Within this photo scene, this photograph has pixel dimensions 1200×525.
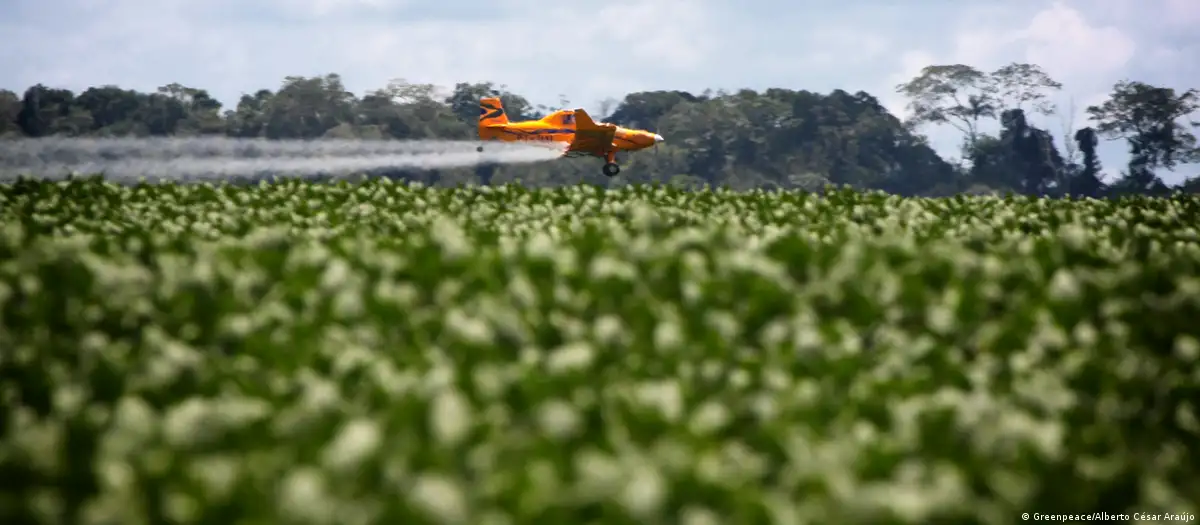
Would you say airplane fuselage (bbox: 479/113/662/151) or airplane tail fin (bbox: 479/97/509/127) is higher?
airplane tail fin (bbox: 479/97/509/127)

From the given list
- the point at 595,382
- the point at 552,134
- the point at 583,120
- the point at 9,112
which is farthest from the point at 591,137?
the point at 9,112

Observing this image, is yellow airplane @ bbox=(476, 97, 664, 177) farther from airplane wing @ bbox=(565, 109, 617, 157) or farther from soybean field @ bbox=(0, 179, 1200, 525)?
soybean field @ bbox=(0, 179, 1200, 525)

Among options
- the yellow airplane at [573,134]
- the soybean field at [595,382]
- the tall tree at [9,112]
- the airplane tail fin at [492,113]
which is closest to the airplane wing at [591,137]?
the yellow airplane at [573,134]

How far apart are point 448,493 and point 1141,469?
3.69 meters

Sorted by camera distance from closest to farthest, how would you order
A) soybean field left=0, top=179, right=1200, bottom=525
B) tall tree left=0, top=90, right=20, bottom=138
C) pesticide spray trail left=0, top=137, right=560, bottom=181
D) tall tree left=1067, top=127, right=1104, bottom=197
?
soybean field left=0, top=179, right=1200, bottom=525, pesticide spray trail left=0, top=137, right=560, bottom=181, tall tree left=0, top=90, right=20, bottom=138, tall tree left=1067, top=127, right=1104, bottom=197

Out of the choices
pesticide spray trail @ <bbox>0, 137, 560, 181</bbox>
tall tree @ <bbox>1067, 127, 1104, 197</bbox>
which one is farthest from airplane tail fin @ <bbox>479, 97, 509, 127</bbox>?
tall tree @ <bbox>1067, 127, 1104, 197</bbox>

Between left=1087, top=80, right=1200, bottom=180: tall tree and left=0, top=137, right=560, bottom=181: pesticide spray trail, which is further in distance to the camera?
left=1087, top=80, right=1200, bottom=180: tall tree

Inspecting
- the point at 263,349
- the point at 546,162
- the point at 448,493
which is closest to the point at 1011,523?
the point at 448,493

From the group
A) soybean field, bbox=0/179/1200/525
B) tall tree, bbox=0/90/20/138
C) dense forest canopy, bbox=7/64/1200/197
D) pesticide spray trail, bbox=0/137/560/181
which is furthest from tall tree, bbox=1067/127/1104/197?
soybean field, bbox=0/179/1200/525

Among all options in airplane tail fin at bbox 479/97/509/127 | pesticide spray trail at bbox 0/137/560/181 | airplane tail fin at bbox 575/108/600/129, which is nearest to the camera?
pesticide spray trail at bbox 0/137/560/181

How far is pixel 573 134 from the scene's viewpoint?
67.1 metres

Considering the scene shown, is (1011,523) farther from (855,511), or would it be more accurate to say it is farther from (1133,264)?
(1133,264)

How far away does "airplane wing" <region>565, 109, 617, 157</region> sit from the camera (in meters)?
61.9

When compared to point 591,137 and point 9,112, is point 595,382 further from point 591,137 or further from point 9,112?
point 9,112
